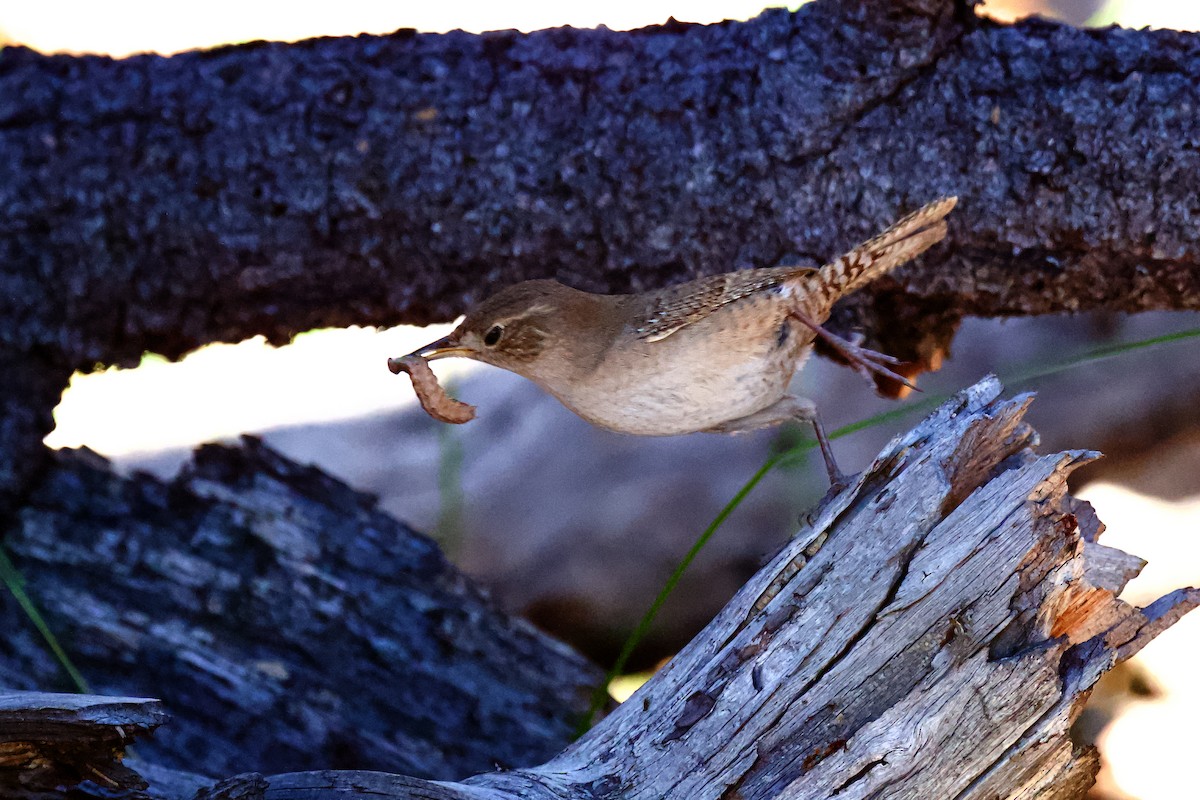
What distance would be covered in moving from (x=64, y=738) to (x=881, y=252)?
204 centimetres

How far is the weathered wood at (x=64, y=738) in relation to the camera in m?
1.85

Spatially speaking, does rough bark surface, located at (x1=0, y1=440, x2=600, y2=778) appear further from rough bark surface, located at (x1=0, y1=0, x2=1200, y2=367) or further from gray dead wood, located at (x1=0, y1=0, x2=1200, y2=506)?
rough bark surface, located at (x1=0, y1=0, x2=1200, y2=367)

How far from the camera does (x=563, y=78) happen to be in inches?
126

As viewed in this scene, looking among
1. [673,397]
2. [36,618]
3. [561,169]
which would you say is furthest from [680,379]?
[36,618]

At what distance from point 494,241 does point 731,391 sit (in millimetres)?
1082

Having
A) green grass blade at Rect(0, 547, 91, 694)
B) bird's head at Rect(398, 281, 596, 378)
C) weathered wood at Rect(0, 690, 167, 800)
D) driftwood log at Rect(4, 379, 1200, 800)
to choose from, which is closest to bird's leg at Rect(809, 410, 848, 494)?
driftwood log at Rect(4, 379, 1200, 800)

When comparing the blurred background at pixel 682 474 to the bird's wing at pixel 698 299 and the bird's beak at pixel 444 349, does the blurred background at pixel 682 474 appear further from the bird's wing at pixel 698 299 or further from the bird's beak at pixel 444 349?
the bird's beak at pixel 444 349

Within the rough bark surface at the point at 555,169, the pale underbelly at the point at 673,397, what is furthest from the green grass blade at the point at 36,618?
the pale underbelly at the point at 673,397

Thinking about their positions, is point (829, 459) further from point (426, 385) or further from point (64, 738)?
point (64, 738)

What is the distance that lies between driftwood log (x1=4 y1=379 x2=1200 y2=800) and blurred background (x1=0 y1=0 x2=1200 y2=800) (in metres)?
1.73

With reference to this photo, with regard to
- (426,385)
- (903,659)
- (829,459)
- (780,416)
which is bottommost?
(903,659)

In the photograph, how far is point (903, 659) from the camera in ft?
6.73

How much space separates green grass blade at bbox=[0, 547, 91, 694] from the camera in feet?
10.5

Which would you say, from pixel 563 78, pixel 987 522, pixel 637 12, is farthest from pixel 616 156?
pixel 637 12
